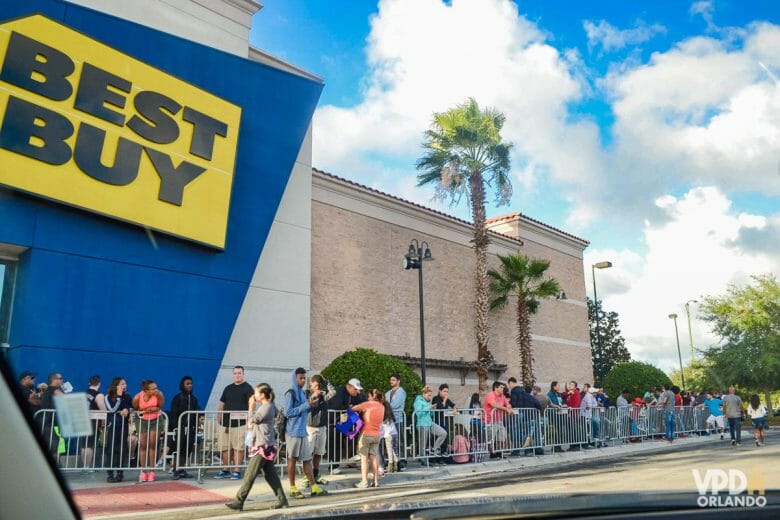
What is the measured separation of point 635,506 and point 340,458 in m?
11.7

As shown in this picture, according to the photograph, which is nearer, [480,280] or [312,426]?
[312,426]

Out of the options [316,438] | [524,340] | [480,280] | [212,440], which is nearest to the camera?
[316,438]

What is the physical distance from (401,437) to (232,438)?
3532mm

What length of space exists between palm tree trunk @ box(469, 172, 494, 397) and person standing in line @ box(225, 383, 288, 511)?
1412 centimetres

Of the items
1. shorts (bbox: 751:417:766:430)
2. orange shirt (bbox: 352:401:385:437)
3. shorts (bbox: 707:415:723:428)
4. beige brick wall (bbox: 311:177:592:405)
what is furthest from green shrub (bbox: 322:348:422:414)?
shorts (bbox: 707:415:723:428)

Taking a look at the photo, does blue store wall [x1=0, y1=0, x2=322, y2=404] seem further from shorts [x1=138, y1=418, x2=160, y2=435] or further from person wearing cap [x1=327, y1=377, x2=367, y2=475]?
person wearing cap [x1=327, y1=377, x2=367, y2=475]

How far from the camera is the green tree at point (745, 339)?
3195 cm

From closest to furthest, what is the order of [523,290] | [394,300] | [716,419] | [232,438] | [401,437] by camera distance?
[232,438]
[401,437]
[394,300]
[716,419]
[523,290]

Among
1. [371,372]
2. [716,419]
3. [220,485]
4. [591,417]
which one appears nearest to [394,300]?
[371,372]

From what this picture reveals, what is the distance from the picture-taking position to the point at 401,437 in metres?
13.4

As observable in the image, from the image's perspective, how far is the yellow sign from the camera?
478 inches

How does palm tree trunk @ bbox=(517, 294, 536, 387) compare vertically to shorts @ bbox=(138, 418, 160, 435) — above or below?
above

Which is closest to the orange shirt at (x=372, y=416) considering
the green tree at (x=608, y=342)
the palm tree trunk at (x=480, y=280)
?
the palm tree trunk at (x=480, y=280)

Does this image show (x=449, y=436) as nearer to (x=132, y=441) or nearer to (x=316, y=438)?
(x=316, y=438)
